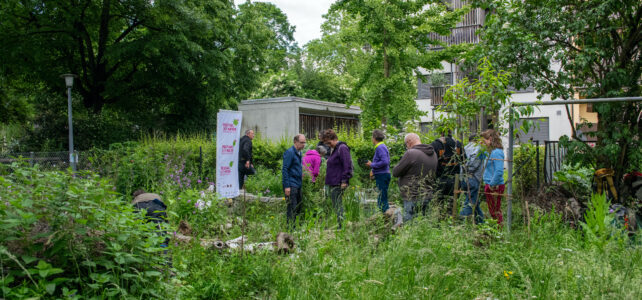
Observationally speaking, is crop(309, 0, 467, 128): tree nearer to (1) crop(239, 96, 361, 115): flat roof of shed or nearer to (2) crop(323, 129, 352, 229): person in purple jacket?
(1) crop(239, 96, 361, 115): flat roof of shed

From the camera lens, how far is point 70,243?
2926 mm

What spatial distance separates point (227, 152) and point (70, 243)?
5.86m

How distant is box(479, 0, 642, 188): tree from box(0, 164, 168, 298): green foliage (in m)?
6.67

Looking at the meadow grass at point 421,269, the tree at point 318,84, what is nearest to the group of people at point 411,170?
the meadow grass at point 421,269

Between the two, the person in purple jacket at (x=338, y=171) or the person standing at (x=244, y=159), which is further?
the person standing at (x=244, y=159)

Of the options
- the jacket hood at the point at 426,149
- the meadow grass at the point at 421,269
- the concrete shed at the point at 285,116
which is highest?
the concrete shed at the point at 285,116

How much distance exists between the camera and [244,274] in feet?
13.0

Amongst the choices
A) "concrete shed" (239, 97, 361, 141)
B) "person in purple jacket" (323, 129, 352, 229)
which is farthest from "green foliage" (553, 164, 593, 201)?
"concrete shed" (239, 97, 361, 141)

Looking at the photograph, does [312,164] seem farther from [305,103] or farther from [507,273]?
[305,103]

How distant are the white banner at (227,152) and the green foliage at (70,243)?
513cm

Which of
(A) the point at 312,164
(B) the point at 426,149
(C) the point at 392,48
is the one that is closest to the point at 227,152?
(A) the point at 312,164

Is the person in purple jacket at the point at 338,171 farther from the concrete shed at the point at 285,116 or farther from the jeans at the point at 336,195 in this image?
the concrete shed at the point at 285,116

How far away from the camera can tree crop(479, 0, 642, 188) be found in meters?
7.28

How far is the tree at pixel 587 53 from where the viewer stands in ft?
23.9
